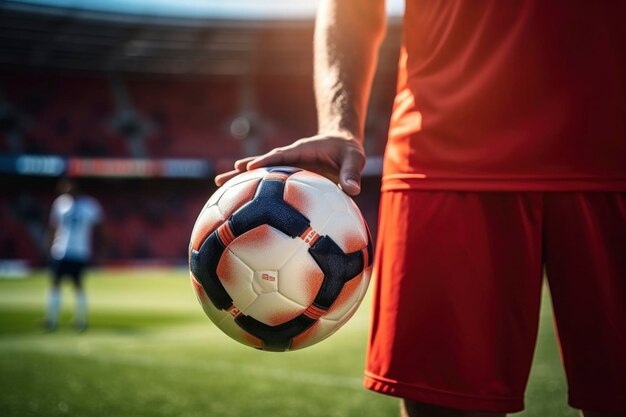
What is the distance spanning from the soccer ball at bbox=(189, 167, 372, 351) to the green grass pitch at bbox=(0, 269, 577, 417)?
92.8 inches

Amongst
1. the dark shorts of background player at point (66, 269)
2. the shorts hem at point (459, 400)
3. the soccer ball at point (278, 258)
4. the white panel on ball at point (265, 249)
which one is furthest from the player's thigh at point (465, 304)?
the dark shorts of background player at point (66, 269)

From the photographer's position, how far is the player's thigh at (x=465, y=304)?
4.59 feet

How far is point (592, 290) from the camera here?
4.58 ft

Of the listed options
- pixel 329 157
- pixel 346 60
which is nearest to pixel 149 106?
pixel 346 60

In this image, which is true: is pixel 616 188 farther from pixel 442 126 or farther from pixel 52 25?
pixel 52 25

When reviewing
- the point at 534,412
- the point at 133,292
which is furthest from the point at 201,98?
the point at 534,412

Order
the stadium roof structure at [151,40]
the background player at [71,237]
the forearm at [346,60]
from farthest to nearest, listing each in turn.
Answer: the stadium roof structure at [151,40], the background player at [71,237], the forearm at [346,60]

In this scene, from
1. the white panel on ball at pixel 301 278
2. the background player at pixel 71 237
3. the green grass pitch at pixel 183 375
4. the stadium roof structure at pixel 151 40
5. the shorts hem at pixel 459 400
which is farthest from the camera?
the stadium roof structure at pixel 151 40

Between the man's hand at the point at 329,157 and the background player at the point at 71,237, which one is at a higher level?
the man's hand at the point at 329,157

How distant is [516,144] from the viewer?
1448 mm

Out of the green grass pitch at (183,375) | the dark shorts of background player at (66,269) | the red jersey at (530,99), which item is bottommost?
the green grass pitch at (183,375)

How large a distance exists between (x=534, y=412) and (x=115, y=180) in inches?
1032

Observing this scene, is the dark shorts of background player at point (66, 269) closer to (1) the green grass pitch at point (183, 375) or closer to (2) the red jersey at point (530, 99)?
(1) the green grass pitch at point (183, 375)

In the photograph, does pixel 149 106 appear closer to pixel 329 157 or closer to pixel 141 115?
pixel 141 115
